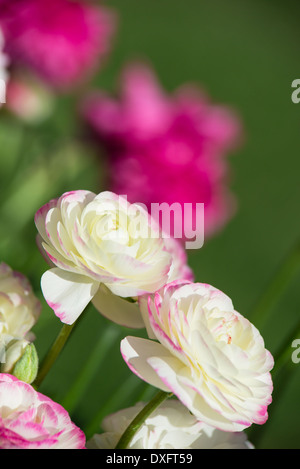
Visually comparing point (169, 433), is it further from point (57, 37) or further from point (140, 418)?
point (57, 37)

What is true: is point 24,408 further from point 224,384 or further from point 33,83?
point 33,83

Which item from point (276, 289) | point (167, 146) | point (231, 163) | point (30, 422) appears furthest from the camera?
point (231, 163)

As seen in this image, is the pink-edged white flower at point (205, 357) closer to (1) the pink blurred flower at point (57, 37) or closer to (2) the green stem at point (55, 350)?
(2) the green stem at point (55, 350)

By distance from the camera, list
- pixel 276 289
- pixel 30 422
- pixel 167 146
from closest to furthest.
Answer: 1. pixel 30 422
2. pixel 276 289
3. pixel 167 146

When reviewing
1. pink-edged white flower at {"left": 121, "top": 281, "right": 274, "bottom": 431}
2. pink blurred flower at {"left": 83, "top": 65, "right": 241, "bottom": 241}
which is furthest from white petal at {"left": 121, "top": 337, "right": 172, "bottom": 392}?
pink blurred flower at {"left": 83, "top": 65, "right": 241, "bottom": 241}

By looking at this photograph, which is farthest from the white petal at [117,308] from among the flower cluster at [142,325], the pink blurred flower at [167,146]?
the pink blurred flower at [167,146]

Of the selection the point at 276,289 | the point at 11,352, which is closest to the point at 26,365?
the point at 11,352

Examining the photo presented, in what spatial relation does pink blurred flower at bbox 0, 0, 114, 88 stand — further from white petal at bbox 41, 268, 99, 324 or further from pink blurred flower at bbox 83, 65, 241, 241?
white petal at bbox 41, 268, 99, 324
